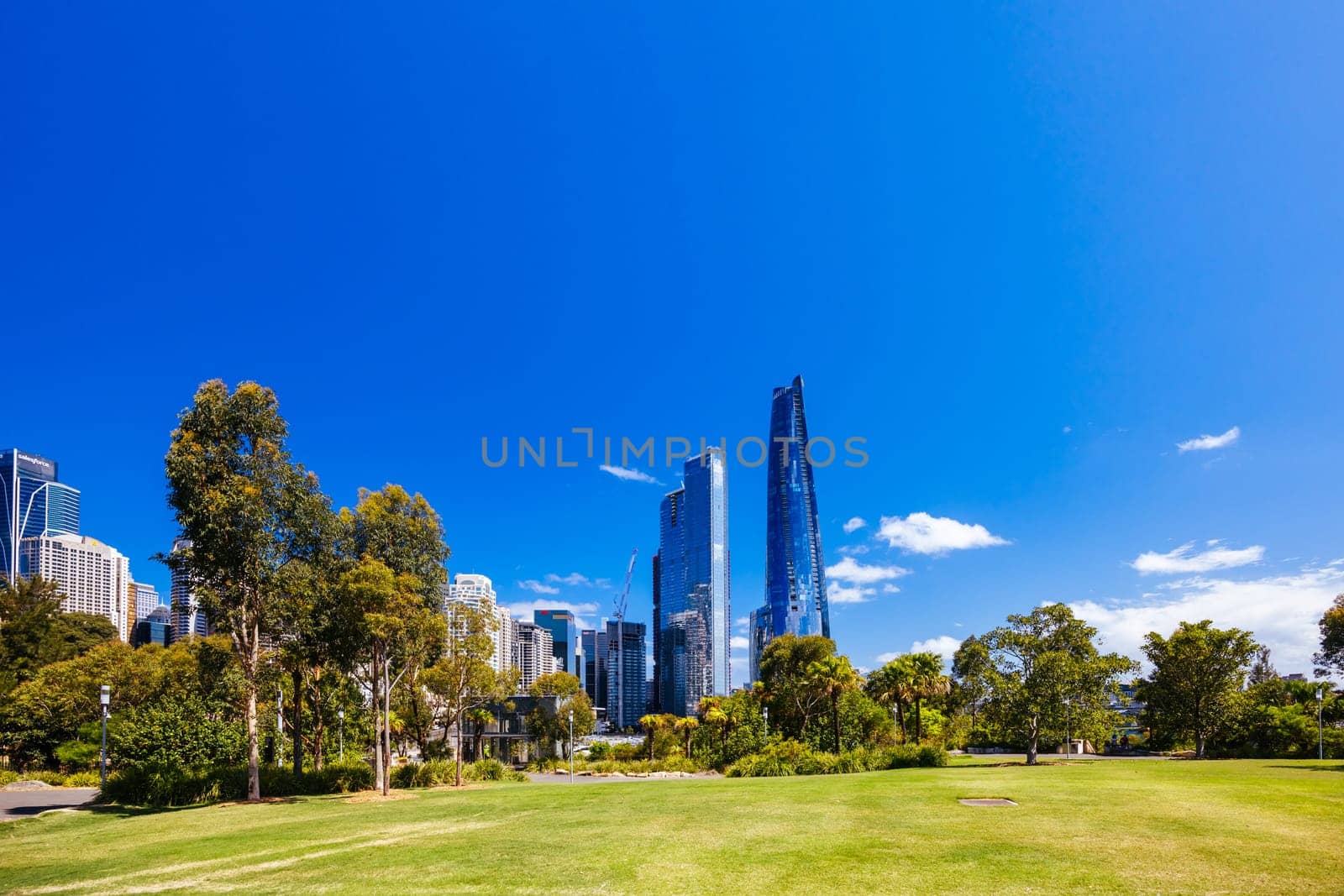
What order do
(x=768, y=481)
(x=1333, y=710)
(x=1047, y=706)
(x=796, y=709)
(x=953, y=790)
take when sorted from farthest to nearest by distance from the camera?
(x=768, y=481) < (x=796, y=709) < (x=1333, y=710) < (x=1047, y=706) < (x=953, y=790)

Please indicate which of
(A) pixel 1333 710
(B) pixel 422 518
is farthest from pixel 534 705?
(A) pixel 1333 710

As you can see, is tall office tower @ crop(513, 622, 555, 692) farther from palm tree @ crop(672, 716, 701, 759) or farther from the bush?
the bush

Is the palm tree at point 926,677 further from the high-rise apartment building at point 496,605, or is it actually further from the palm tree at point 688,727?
the high-rise apartment building at point 496,605

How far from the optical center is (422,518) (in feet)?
96.4

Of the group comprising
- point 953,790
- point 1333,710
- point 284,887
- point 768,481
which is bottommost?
point 1333,710

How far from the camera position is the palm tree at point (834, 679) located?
3850 cm

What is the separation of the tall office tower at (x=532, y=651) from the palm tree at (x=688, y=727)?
358 feet

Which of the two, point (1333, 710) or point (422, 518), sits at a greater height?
point (422, 518)

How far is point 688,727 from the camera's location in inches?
1725

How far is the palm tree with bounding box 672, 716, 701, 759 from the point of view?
43125 mm

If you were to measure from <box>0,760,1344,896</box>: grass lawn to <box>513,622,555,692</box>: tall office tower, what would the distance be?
137 m

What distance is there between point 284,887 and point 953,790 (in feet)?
53.6

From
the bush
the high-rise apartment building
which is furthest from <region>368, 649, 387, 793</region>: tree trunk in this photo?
the high-rise apartment building

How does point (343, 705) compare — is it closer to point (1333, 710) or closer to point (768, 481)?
point (1333, 710)
